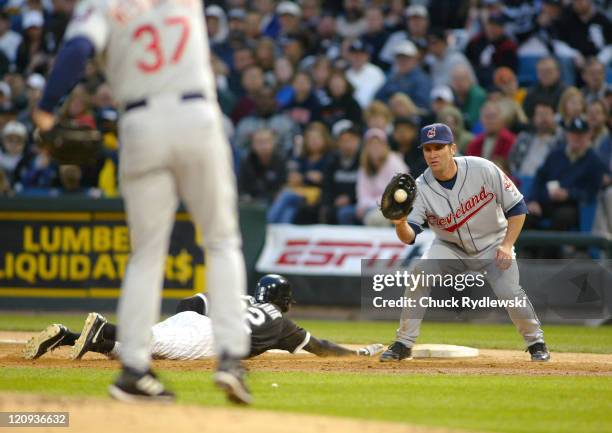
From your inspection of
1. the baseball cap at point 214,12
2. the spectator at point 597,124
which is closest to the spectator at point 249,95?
the baseball cap at point 214,12

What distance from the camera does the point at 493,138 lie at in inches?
584

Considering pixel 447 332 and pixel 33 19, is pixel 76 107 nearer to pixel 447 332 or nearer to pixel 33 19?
pixel 33 19

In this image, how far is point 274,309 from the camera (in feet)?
29.1

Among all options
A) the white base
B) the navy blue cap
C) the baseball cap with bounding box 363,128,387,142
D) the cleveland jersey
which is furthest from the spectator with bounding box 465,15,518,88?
the cleveland jersey

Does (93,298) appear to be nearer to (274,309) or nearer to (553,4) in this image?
(274,309)

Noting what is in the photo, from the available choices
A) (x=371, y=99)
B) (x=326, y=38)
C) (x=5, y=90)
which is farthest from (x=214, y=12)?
(x=5, y=90)

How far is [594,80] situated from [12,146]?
8459 millimetres

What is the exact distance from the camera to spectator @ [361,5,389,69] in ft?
60.5

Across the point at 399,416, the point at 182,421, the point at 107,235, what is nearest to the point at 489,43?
the point at 107,235

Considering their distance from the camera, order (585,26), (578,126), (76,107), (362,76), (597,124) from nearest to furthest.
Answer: (578,126), (597,124), (585,26), (76,107), (362,76)

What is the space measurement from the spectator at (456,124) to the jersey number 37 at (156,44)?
9386mm

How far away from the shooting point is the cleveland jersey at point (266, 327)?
863 cm

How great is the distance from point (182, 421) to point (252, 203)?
10.2 metres

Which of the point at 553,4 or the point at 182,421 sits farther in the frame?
the point at 553,4
